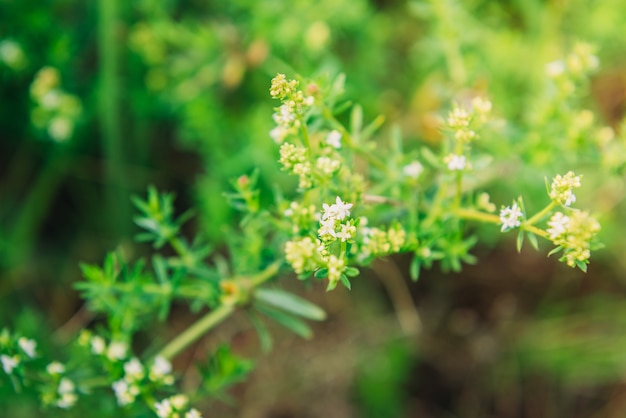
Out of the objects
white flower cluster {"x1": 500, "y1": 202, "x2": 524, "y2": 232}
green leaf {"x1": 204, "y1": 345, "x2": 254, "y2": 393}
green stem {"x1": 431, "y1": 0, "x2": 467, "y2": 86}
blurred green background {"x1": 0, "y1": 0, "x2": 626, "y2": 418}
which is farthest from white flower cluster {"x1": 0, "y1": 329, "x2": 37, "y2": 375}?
green stem {"x1": 431, "y1": 0, "x2": 467, "y2": 86}

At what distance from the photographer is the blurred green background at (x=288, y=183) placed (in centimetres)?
306

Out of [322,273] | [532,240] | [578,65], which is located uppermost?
[578,65]

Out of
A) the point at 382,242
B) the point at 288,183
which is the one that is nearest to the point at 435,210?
the point at 382,242

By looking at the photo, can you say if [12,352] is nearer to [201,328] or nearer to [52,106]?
[201,328]

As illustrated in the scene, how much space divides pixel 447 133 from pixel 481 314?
6.33 feet

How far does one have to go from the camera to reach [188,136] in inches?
125

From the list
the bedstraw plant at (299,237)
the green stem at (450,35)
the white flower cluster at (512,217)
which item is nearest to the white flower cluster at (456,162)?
the bedstraw plant at (299,237)

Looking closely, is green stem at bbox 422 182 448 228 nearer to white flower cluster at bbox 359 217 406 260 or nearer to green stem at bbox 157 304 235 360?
white flower cluster at bbox 359 217 406 260

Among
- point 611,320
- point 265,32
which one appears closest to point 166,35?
point 265,32

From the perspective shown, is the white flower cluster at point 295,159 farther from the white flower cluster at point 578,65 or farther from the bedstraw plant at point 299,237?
the white flower cluster at point 578,65

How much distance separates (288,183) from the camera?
10.0 ft

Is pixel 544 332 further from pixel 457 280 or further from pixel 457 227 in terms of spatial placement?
pixel 457 227

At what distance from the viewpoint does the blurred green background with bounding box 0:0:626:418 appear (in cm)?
306

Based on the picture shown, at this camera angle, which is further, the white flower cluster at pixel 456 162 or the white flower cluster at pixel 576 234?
the white flower cluster at pixel 456 162
